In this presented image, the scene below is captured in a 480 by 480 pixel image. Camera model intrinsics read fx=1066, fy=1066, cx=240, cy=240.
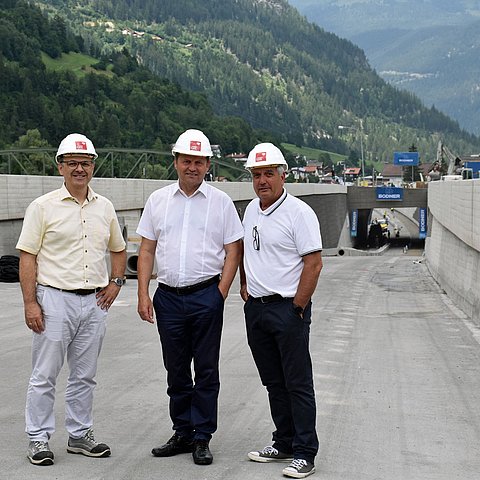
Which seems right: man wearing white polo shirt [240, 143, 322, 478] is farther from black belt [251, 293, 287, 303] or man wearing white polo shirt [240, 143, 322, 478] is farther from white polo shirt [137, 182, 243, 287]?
white polo shirt [137, 182, 243, 287]

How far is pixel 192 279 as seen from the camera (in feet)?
24.1

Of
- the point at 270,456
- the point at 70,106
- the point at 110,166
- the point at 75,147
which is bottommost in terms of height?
the point at 110,166

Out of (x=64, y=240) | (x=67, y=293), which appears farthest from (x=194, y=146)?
(x=67, y=293)

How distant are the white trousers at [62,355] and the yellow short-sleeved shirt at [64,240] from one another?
4.6 inches

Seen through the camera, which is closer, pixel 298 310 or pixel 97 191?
pixel 298 310

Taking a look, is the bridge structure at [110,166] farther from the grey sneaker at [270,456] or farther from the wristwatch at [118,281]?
the grey sneaker at [270,456]

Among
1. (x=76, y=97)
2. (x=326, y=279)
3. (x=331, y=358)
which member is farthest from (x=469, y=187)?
(x=76, y=97)

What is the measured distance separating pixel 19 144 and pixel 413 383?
132213 mm

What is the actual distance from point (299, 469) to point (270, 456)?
0.46 m

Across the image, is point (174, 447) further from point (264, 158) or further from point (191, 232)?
point (264, 158)

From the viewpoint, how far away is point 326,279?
34531 mm

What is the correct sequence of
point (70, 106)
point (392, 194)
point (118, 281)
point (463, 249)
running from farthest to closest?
point (70, 106)
point (392, 194)
point (463, 249)
point (118, 281)

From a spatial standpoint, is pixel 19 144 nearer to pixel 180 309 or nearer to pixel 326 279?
pixel 326 279

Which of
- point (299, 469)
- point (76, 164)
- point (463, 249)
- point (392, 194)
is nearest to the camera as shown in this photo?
point (299, 469)
